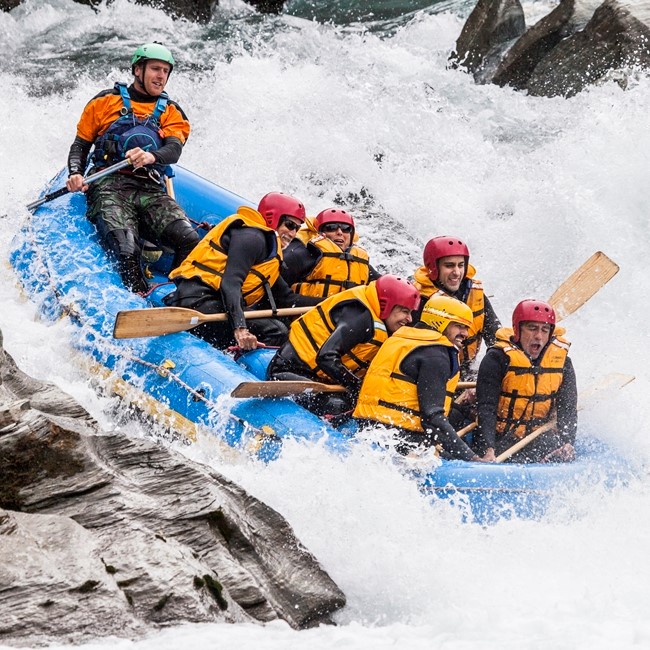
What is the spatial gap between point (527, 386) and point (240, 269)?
1.61 meters

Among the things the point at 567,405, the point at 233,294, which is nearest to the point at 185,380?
the point at 233,294

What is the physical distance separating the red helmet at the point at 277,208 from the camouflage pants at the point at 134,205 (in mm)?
918

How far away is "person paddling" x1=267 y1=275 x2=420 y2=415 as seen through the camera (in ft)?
15.3

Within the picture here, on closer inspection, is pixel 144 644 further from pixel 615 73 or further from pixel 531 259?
pixel 615 73

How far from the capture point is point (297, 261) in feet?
18.7

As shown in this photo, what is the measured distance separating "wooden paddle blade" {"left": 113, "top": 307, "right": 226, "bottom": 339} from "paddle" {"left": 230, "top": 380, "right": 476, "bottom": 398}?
2.25ft

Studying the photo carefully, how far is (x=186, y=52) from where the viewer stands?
11.8m

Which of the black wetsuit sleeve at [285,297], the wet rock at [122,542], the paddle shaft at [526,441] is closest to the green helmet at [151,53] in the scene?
the black wetsuit sleeve at [285,297]

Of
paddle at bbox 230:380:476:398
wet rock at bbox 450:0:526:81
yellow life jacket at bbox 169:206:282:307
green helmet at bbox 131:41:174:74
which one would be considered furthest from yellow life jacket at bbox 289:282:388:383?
wet rock at bbox 450:0:526:81

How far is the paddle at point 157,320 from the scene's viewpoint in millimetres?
4891

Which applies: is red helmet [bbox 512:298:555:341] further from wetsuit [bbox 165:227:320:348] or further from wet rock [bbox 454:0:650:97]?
wet rock [bbox 454:0:650:97]

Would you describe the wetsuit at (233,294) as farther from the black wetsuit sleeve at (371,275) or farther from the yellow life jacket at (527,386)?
the yellow life jacket at (527,386)

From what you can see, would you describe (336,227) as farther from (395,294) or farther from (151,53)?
(151,53)

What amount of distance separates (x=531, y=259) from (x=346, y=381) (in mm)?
4120
